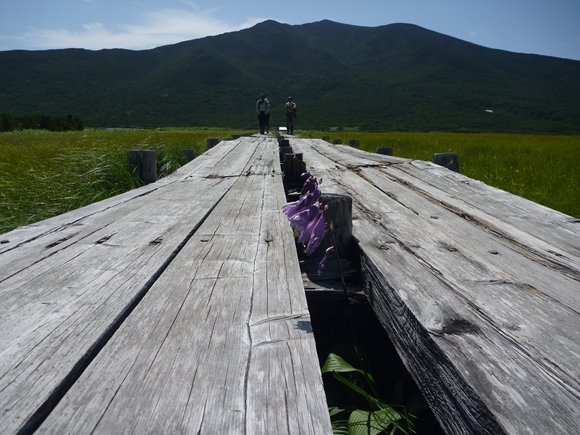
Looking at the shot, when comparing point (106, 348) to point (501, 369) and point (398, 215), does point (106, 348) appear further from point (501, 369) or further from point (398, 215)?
point (398, 215)

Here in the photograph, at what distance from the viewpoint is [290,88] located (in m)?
121

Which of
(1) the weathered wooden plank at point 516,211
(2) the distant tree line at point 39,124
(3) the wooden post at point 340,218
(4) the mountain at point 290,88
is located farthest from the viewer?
(4) the mountain at point 290,88

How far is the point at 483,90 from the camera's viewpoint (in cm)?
11744

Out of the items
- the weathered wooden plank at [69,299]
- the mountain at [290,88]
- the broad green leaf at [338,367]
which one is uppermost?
the weathered wooden plank at [69,299]

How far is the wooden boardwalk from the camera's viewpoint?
0.94 meters

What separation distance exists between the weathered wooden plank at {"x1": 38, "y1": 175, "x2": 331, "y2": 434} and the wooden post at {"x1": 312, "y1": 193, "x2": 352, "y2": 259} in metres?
0.45

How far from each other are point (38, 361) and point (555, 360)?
1.25m

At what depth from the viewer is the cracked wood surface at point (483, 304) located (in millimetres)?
996

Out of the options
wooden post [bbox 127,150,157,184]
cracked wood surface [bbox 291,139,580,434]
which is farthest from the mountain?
cracked wood surface [bbox 291,139,580,434]

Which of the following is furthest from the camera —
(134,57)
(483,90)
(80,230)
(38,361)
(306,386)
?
(134,57)

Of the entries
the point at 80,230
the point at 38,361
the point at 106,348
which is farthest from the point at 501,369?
the point at 80,230

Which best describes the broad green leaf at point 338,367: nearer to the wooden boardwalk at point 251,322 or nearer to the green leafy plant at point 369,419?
the green leafy plant at point 369,419

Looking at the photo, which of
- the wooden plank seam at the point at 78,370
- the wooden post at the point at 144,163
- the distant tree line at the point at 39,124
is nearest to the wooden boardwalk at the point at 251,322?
the wooden plank seam at the point at 78,370

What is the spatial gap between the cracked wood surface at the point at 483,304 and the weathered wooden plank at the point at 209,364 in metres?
0.34
